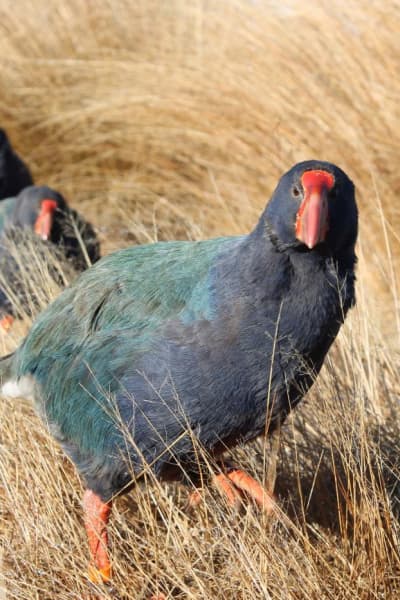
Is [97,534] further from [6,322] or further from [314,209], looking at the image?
[6,322]

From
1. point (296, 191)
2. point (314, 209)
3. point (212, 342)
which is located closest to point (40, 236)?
point (212, 342)

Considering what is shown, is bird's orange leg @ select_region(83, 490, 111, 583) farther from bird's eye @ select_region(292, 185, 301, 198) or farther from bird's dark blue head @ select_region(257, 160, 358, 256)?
bird's eye @ select_region(292, 185, 301, 198)

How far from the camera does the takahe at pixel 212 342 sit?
2355mm

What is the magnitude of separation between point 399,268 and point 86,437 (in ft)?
7.59

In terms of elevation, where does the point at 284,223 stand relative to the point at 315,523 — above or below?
above

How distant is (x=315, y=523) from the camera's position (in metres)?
2.61

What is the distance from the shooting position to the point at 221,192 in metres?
5.39

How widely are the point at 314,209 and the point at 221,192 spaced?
3190 millimetres

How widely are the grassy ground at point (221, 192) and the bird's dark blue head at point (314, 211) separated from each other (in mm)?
427

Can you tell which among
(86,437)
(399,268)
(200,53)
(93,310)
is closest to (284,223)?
(93,310)

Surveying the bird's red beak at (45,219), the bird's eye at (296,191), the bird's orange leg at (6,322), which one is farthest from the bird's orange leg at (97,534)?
the bird's red beak at (45,219)

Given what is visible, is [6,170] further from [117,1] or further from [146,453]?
[146,453]

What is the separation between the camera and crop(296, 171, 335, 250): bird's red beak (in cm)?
223

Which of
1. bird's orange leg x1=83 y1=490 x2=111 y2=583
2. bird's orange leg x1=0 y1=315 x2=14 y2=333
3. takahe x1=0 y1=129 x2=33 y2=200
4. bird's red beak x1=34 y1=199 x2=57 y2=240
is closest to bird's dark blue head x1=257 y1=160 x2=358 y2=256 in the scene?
bird's orange leg x1=83 y1=490 x2=111 y2=583
